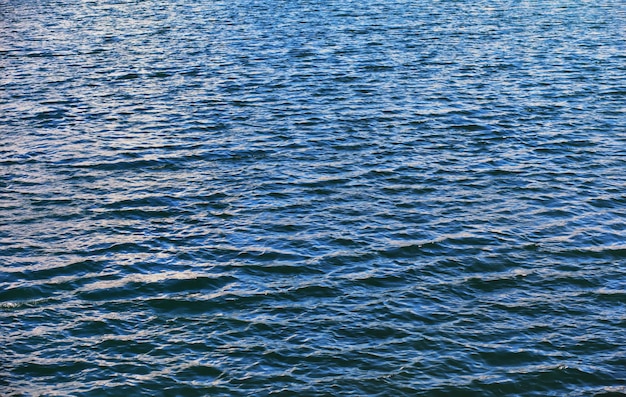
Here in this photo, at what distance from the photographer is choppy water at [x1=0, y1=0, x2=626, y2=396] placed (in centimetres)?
2211

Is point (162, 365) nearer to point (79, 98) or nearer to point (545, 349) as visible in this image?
point (545, 349)

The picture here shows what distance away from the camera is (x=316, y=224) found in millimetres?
31125

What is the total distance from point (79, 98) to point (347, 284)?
29.8 metres

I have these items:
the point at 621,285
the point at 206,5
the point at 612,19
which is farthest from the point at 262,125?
the point at 206,5

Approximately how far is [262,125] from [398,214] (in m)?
14.3

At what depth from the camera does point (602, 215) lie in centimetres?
3161

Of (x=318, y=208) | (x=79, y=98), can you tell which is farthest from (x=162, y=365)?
(x=79, y=98)

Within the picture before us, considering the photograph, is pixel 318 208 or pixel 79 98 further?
pixel 79 98

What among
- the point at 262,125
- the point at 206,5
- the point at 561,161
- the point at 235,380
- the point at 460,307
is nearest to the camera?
the point at 235,380

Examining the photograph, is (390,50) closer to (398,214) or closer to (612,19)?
(612,19)

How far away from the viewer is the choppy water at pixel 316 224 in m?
22.1

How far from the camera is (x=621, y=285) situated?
26.2m

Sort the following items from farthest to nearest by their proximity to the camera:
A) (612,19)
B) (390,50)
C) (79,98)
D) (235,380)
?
1. (612,19)
2. (390,50)
3. (79,98)
4. (235,380)

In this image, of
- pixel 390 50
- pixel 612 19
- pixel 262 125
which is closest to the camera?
pixel 262 125
